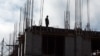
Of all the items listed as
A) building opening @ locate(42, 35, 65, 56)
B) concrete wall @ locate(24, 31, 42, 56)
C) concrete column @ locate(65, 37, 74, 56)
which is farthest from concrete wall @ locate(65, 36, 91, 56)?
concrete wall @ locate(24, 31, 42, 56)

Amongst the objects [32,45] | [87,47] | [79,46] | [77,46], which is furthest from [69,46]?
[32,45]

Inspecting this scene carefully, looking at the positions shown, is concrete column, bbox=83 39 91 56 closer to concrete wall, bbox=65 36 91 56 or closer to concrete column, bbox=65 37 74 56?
concrete wall, bbox=65 36 91 56

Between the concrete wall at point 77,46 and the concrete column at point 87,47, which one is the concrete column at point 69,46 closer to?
the concrete wall at point 77,46

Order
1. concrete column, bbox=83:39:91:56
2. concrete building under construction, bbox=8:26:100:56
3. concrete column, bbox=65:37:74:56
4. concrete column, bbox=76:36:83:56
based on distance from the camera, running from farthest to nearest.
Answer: concrete column, bbox=83:39:91:56 < concrete column, bbox=76:36:83:56 < concrete column, bbox=65:37:74:56 < concrete building under construction, bbox=8:26:100:56

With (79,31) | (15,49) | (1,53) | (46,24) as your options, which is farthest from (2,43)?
(79,31)

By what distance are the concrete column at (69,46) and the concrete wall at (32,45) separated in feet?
7.04

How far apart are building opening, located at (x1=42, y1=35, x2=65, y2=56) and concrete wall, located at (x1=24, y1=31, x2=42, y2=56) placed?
100 cm

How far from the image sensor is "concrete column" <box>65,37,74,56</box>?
2177 centimetres

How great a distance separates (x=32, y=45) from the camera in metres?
21.2

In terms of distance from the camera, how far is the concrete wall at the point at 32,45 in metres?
21.2

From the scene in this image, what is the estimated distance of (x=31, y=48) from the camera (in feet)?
69.5

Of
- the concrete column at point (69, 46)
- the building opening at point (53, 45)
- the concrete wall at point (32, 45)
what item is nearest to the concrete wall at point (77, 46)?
the concrete column at point (69, 46)

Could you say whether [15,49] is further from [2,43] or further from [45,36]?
[45,36]

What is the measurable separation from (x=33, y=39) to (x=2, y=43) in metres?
15.8
